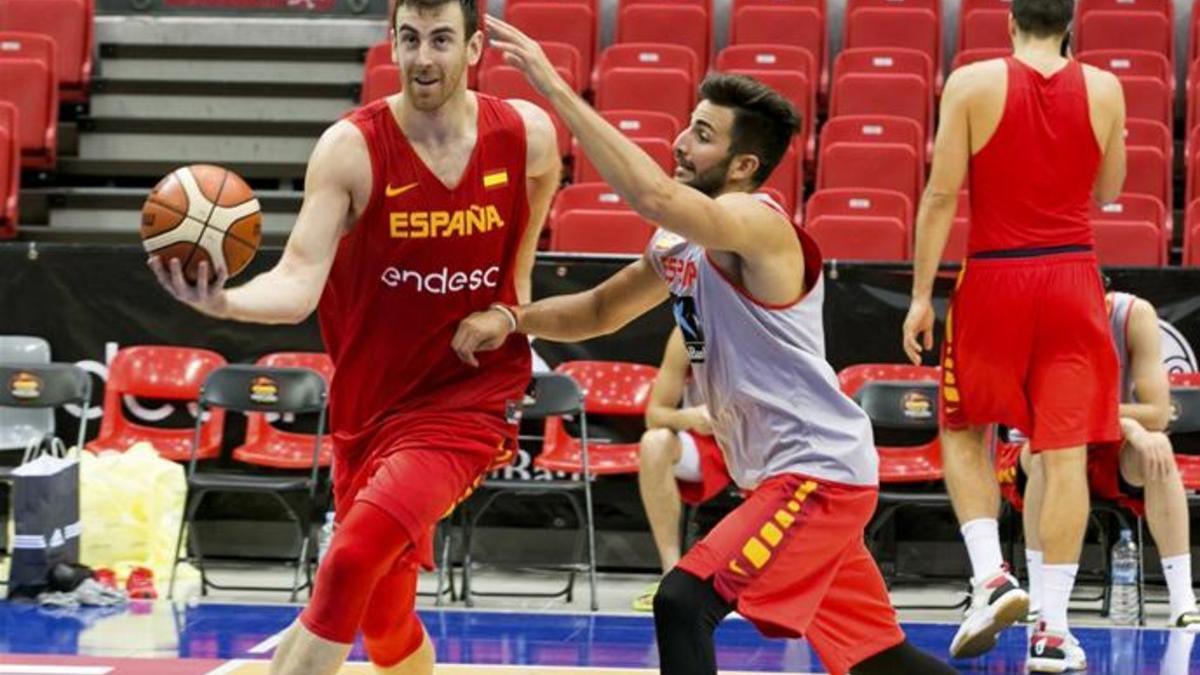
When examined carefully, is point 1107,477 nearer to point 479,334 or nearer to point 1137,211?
point 1137,211

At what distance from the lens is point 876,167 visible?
36.4ft

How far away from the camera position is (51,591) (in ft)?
28.1

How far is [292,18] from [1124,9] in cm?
594

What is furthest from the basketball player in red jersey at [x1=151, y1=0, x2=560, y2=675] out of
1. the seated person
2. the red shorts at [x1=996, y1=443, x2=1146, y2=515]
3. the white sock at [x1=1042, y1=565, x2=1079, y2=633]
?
the red shorts at [x1=996, y1=443, x2=1146, y2=515]

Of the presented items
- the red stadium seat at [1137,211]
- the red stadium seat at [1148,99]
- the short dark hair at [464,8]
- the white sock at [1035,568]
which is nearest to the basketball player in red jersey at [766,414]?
the short dark hair at [464,8]

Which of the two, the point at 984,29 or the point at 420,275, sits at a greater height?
the point at 984,29

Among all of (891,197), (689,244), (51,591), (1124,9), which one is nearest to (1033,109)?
(689,244)

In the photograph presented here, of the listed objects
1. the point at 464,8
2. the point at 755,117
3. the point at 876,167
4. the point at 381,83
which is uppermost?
the point at 464,8

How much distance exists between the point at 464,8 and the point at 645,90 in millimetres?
7489

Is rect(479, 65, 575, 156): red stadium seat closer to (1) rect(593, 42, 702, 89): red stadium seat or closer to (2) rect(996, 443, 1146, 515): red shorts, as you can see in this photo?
(1) rect(593, 42, 702, 89): red stadium seat

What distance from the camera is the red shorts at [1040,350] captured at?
257 inches

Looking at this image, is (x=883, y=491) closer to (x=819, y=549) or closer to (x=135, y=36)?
(x=819, y=549)

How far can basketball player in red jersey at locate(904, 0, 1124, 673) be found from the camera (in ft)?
21.5

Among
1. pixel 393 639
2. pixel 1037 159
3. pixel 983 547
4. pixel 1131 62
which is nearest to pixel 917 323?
pixel 1037 159
